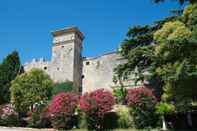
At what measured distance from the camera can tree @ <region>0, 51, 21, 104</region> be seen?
104ft

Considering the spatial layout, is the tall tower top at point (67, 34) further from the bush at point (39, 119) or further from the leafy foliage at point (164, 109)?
the leafy foliage at point (164, 109)

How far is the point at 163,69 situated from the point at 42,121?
993 cm

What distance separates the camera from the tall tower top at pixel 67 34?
107 ft

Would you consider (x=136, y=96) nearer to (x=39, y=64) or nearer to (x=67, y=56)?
(x=67, y=56)

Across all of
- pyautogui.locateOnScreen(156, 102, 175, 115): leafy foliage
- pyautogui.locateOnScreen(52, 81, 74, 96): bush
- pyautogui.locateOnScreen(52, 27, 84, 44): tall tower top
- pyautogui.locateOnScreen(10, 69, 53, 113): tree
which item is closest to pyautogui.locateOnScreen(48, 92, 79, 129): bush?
pyautogui.locateOnScreen(10, 69, 53, 113): tree

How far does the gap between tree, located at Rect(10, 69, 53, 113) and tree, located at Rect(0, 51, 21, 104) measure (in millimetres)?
5695

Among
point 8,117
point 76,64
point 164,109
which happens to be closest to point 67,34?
point 76,64

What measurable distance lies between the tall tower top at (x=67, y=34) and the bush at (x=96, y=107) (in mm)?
14324

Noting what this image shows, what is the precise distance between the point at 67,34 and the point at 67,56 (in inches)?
96.0

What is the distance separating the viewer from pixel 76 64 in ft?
108

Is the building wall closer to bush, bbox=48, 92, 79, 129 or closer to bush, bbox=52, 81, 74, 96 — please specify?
bush, bbox=52, 81, 74, 96

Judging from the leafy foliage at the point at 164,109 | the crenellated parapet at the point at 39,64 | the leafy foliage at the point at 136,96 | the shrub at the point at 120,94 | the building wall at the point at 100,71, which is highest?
the crenellated parapet at the point at 39,64

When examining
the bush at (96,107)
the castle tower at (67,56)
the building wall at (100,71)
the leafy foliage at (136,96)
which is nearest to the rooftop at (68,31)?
the castle tower at (67,56)

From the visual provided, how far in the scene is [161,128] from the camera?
1812cm
